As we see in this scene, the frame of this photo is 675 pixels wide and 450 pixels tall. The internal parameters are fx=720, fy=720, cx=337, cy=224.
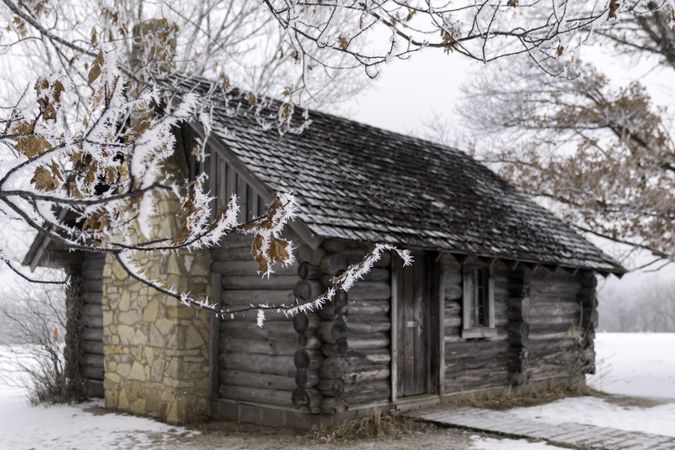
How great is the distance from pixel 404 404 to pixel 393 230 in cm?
246

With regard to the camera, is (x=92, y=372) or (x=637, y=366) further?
(x=637, y=366)

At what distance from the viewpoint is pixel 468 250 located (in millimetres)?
10594

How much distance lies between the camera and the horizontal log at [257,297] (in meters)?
9.63

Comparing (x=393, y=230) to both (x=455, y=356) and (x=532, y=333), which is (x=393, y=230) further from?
(x=532, y=333)

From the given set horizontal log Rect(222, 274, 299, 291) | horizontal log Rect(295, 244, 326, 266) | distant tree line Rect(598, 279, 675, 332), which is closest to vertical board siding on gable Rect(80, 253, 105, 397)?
horizontal log Rect(222, 274, 299, 291)

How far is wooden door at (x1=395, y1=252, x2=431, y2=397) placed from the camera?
10.5m

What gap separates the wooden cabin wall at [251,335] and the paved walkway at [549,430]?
6.21ft

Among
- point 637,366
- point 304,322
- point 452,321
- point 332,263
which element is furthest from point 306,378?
point 637,366

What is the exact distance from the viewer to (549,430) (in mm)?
8844

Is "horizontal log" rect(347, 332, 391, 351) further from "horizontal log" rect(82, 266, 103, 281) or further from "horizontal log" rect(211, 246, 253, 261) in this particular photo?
"horizontal log" rect(82, 266, 103, 281)

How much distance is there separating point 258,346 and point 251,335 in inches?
8.2

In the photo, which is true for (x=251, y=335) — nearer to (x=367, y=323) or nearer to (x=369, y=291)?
(x=367, y=323)

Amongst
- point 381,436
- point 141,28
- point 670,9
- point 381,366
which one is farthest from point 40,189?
point 141,28

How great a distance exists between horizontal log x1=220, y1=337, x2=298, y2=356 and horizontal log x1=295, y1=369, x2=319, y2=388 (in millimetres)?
408
